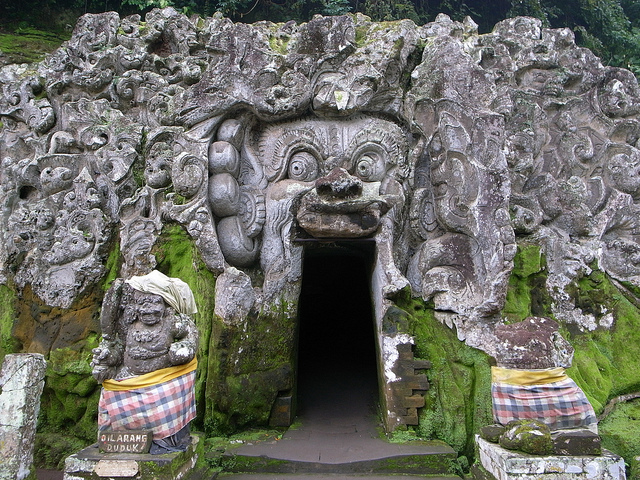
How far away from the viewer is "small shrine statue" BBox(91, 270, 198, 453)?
397 cm

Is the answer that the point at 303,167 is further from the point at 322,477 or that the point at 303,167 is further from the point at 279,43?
the point at 322,477

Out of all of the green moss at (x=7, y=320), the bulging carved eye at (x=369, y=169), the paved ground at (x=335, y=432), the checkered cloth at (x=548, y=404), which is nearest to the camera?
the checkered cloth at (x=548, y=404)

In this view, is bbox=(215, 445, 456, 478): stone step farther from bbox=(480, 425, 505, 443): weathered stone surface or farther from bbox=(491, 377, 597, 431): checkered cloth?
bbox=(491, 377, 597, 431): checkered cloth

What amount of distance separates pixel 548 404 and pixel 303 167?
3.52 metres

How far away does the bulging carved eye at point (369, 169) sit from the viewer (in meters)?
6.06

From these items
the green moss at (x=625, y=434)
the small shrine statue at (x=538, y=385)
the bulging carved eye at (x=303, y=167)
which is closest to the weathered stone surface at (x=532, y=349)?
the small shrine statue at (x=538, y=385)

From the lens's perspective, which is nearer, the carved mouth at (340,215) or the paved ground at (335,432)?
the paved ground at (335,432)

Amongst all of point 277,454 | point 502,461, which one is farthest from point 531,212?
point 277,454

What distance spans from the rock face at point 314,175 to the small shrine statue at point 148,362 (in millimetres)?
→ 1149

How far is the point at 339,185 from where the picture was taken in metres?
5.62

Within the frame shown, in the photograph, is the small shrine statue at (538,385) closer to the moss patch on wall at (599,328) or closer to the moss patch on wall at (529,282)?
the moss patch on wall at (599,328)

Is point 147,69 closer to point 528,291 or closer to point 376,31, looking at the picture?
point 376,31

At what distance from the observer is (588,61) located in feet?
24.7

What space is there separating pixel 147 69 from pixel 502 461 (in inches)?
252
